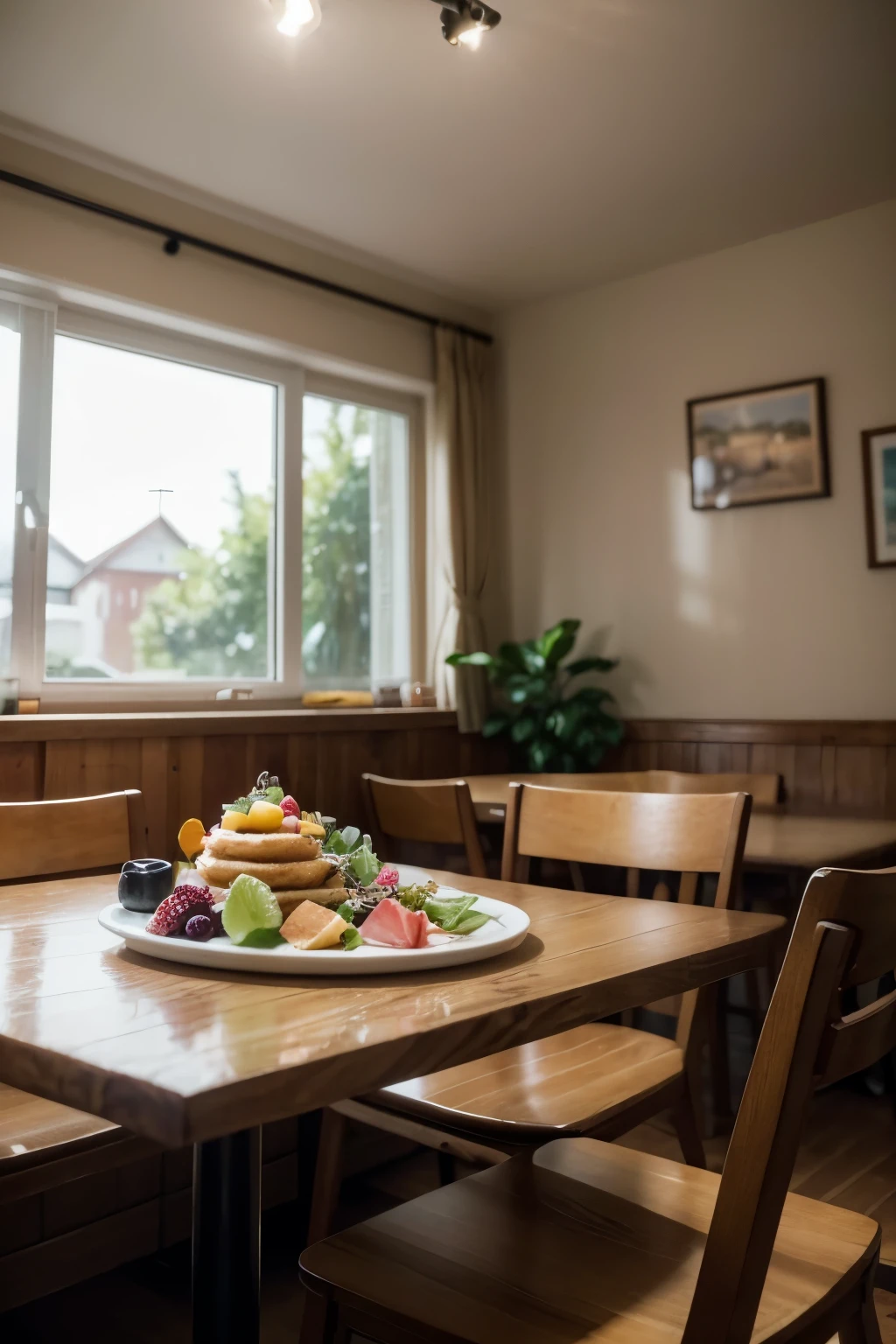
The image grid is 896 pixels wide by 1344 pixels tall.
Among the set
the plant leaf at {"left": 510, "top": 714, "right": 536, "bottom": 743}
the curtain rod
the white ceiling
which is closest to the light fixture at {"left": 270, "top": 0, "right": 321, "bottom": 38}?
the white ceiling

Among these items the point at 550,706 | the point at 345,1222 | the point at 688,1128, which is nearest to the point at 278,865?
the point at 688,1128

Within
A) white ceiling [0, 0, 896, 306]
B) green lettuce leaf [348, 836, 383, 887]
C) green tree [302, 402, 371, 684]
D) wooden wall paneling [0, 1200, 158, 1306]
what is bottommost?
wooden wall paneling [0, 1200, 158, 1306]

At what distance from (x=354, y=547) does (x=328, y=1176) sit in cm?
261

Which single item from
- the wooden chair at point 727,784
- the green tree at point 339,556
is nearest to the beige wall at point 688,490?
the green tree at point 339,556

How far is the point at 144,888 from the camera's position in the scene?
1.17 metres

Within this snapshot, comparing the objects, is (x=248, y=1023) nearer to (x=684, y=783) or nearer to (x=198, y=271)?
(x=684, y=783)

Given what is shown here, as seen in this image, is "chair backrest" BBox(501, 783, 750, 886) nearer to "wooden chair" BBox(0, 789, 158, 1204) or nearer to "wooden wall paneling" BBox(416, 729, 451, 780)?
"wooden chair" BBox(0, 789, 158, 1204)

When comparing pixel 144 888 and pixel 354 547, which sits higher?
pixel 354 547

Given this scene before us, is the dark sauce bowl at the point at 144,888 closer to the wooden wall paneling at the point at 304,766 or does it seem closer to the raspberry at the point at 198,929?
the raspberry at the point at 198,929

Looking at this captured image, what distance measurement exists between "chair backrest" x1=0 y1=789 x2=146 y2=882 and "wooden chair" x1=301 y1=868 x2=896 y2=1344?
0.83m

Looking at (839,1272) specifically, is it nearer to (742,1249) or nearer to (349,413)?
(742,1249)

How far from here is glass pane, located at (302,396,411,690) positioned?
3.83 m

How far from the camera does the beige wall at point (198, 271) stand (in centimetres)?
291

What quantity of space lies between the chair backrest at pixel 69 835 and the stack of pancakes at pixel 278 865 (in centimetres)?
69
